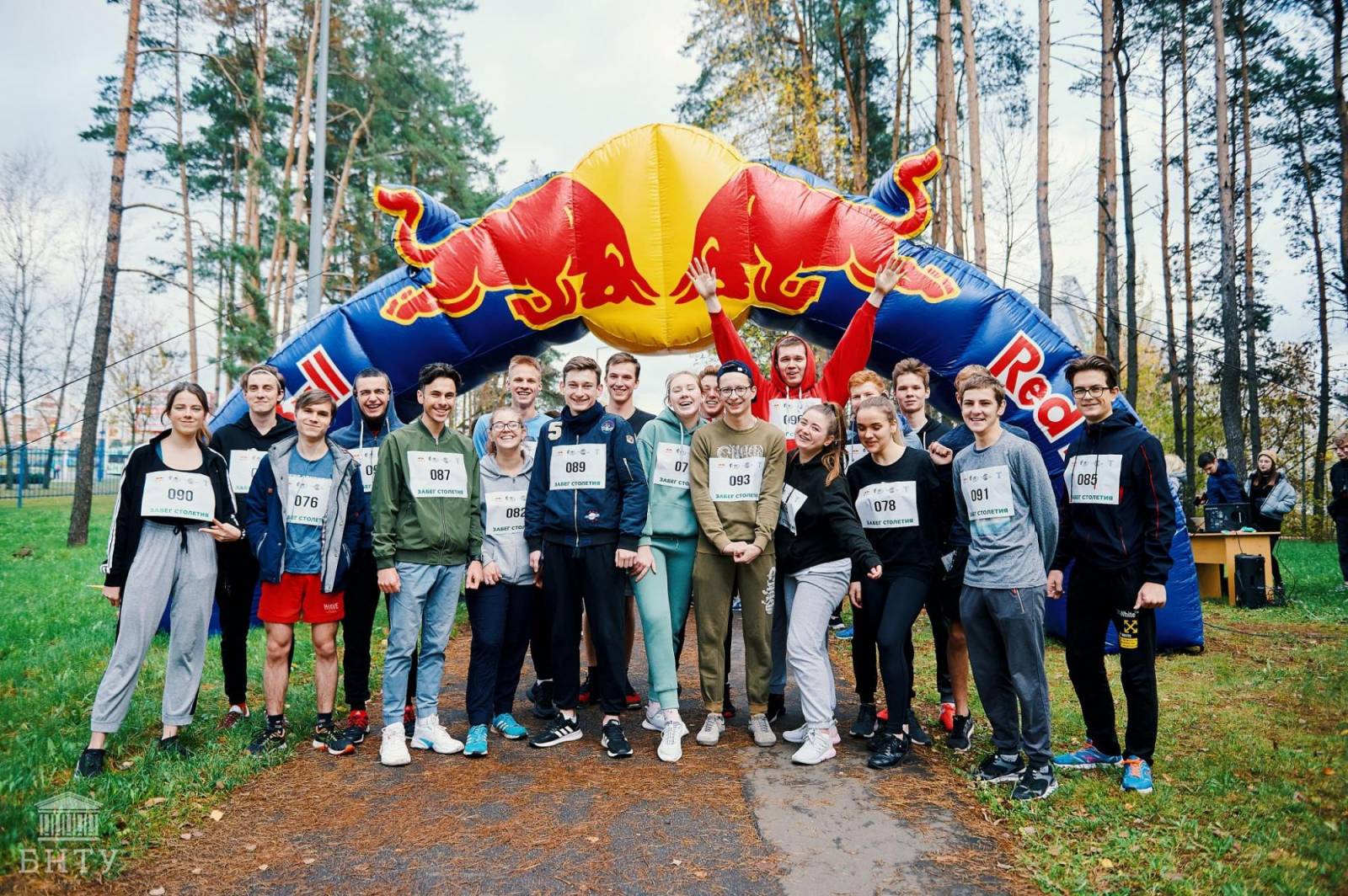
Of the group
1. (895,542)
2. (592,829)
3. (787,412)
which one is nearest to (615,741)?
(592,829)

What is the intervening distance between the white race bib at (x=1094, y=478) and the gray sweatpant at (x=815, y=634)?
1.17 meters

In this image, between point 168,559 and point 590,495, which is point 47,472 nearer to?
point 168,559

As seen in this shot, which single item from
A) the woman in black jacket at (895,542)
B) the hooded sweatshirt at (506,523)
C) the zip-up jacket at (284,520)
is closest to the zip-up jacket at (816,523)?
the woman in black jacket at (895,542)

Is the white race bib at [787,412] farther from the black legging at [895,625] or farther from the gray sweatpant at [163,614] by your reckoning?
the gray sweatpant at [163,614]

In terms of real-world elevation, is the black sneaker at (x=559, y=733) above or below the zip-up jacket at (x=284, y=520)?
below

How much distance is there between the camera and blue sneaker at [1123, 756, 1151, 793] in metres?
3.49

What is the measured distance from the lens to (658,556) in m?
4.27

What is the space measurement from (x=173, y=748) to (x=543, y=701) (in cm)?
191

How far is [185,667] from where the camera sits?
13.0 ft

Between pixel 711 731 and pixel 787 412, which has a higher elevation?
pixel 787 412

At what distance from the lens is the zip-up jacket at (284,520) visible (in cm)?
402

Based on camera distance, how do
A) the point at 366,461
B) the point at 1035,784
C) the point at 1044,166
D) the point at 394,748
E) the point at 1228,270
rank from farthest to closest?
the point at 1228,270 → the point at 1044,166 → the point at 366,461 → the point at 394,748 → the point at 1035,784

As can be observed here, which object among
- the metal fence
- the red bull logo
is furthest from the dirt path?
the metal fence

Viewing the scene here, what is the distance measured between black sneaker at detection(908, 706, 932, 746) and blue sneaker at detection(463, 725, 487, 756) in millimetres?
2233
